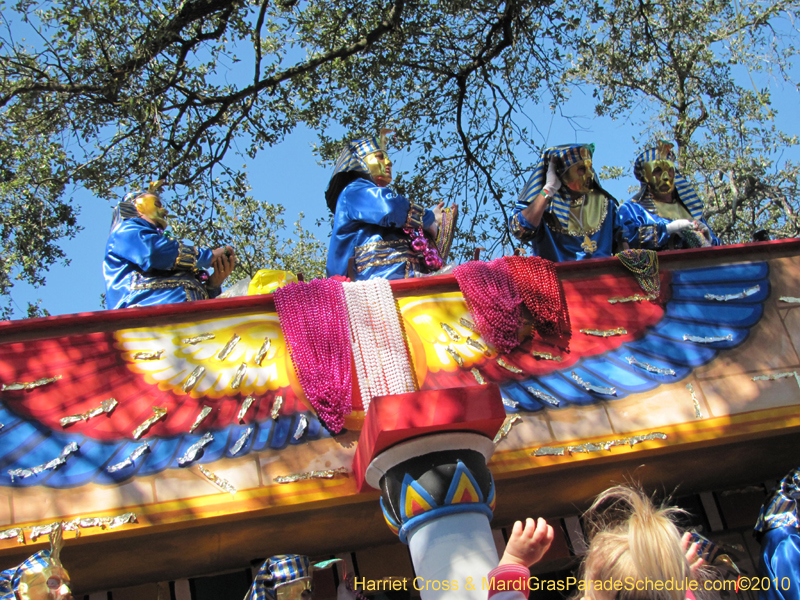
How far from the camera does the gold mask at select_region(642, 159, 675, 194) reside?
6.33m

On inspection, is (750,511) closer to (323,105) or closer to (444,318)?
(444,318)

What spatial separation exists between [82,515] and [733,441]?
3261 millimetres

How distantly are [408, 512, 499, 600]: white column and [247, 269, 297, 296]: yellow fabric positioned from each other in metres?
2.06

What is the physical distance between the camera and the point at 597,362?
15.1 ft

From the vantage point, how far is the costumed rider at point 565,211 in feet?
18.6

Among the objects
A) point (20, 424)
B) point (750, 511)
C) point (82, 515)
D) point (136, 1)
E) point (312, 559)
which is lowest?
point (750, 511)

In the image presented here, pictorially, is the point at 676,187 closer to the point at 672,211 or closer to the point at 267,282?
the point at 672,211

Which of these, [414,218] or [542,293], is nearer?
[542,293]

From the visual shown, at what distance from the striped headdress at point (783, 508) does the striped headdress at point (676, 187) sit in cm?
260

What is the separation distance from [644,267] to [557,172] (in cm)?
112

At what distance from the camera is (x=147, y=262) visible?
5082 mm

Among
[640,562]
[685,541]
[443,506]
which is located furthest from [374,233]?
[640,562]

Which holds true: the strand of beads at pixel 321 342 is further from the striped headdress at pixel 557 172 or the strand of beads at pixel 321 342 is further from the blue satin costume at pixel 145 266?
the striped headdress at pixel 557 172

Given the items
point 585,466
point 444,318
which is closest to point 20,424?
point 444,318
